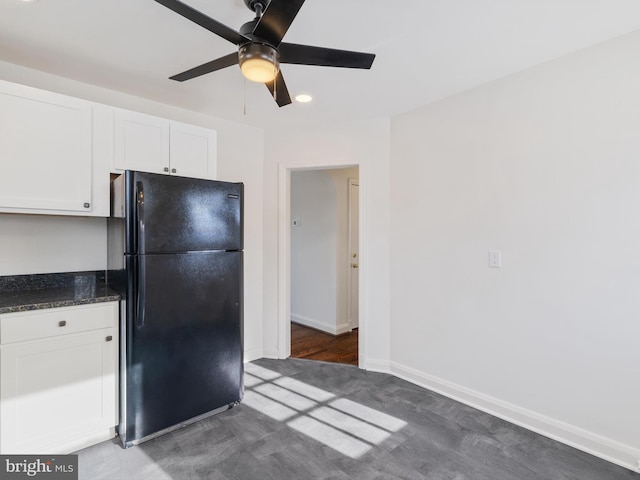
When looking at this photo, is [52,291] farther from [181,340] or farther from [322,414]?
[322,414]

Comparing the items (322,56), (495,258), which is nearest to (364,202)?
(495,258)

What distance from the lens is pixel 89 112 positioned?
2.19 metres

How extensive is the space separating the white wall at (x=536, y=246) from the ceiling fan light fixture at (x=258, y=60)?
70.7 inches

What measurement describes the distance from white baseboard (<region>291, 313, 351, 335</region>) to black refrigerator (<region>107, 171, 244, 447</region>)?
81.5 inches

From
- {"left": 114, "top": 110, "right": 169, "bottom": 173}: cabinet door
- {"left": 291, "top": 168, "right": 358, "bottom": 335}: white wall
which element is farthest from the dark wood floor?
{"left": 114, "top": 110, "right": 169, "bottom": 173}: cabinet door

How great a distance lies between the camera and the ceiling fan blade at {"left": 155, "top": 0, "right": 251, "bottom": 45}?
1.26 metres

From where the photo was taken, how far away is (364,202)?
10.8 ft

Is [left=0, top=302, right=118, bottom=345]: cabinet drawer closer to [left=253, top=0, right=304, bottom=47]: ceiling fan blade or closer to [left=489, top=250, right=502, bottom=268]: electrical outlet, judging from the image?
[left=253, top=0, right=304, bottom=47]: ceiling fan blade

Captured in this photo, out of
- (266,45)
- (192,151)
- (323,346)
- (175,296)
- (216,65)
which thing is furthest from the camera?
(323,346)

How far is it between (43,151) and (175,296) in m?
1.16

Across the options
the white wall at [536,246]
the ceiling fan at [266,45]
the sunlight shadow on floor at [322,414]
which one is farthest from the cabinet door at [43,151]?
the white wall at [536,246]

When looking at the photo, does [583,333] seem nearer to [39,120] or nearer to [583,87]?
[583,87]

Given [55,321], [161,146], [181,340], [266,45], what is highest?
[266,45]

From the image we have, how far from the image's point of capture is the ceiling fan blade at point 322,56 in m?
1.51
